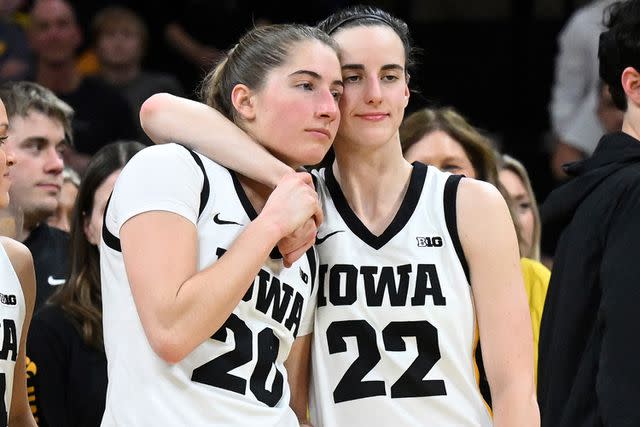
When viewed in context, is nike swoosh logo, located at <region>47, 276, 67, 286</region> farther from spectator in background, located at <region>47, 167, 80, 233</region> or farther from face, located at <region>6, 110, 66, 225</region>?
spectator in background, located at <region>47, 167, 80, 233</region>

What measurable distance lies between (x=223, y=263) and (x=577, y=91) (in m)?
5.23

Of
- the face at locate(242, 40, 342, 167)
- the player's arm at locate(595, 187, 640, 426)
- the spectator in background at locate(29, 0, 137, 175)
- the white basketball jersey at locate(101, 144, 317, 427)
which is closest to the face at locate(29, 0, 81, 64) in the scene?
the spectator in background at locate(29, 0, 137, 175)

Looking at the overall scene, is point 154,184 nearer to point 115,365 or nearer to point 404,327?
point 115,365

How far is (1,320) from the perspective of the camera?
3129 mm

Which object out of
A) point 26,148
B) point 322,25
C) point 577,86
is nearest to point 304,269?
point 322,25

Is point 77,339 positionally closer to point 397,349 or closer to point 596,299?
point 397,349

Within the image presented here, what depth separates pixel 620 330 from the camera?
9.75 feet

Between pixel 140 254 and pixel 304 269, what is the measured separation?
1.72 feet

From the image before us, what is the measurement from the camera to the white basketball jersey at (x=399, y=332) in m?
3.19

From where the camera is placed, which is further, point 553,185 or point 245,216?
point 553,185

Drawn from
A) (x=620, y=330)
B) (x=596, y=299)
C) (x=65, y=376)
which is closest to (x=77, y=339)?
(x=65, y=376)

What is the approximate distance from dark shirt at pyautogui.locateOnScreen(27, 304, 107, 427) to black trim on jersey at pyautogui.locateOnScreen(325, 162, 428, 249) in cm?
120

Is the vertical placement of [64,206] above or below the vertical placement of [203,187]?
below

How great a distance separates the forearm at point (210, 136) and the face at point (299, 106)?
60mm
